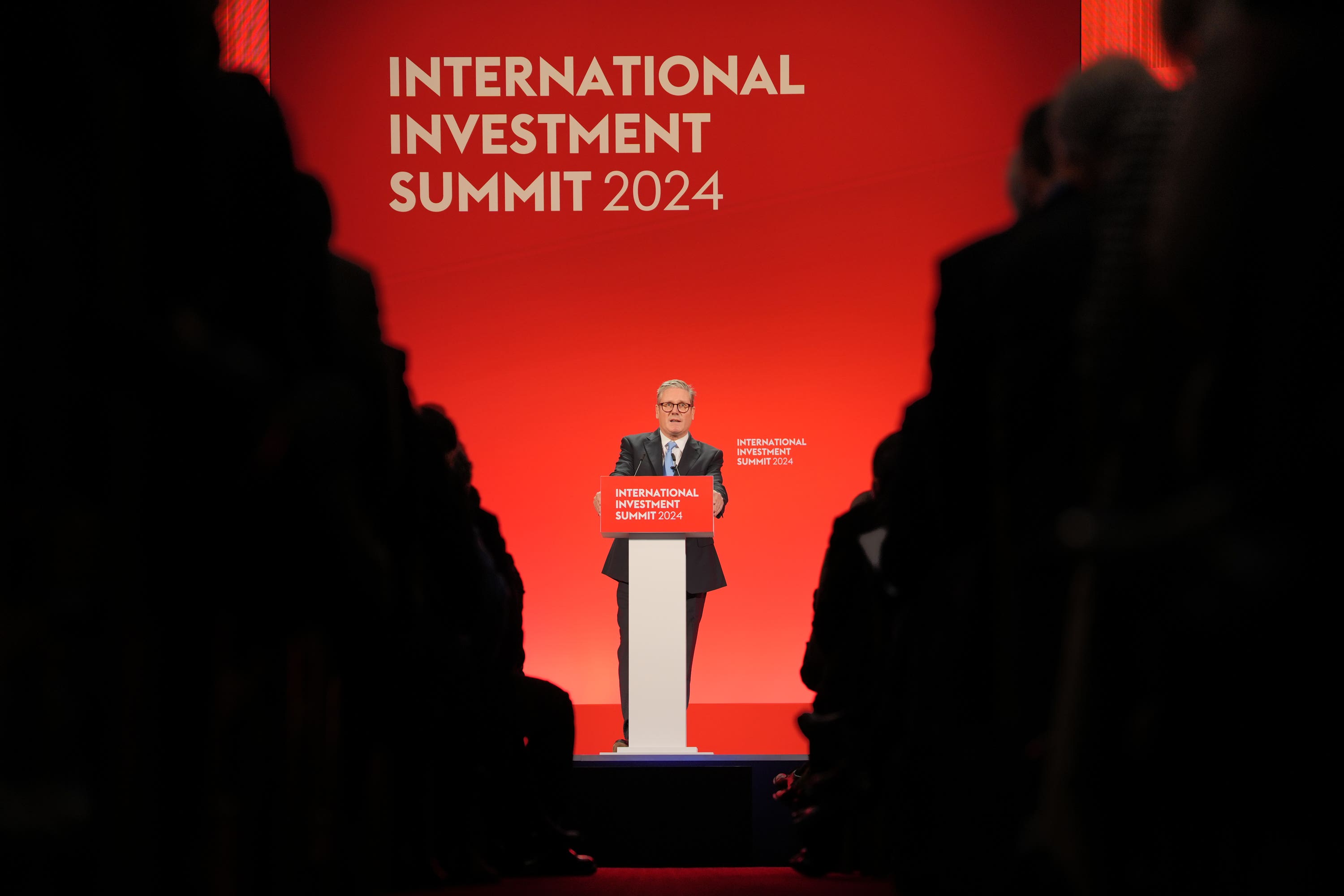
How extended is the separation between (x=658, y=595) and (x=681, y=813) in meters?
1.35

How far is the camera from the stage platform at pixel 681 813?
11.5 ft

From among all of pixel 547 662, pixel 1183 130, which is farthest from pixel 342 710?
pixel 547 662

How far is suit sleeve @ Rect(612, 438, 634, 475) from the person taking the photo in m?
6.08

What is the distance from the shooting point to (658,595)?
482 cm

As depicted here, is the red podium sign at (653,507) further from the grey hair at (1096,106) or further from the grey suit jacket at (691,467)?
the grey hair at (1096,106)

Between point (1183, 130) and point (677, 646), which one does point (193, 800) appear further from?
point (677, 646)

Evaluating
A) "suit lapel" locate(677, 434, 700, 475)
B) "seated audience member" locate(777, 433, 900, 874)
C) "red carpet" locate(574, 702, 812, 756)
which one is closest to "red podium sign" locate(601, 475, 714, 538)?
"suit lapel" locate(677, 434, 700, 475)

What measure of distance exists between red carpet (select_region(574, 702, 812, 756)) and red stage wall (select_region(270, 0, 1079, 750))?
0.06 metres

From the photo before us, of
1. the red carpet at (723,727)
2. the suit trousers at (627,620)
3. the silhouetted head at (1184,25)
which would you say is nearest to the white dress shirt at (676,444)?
the suit trousers at (627,620)

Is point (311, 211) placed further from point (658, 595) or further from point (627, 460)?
point (627, 460)

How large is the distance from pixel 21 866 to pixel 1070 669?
31.0 inches

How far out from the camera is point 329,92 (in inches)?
274

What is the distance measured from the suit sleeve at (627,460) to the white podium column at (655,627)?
128 centimetres

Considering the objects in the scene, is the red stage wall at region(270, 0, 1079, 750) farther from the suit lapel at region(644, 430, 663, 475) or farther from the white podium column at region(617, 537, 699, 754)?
the white podium column at region(617, 537, 699, 754)
